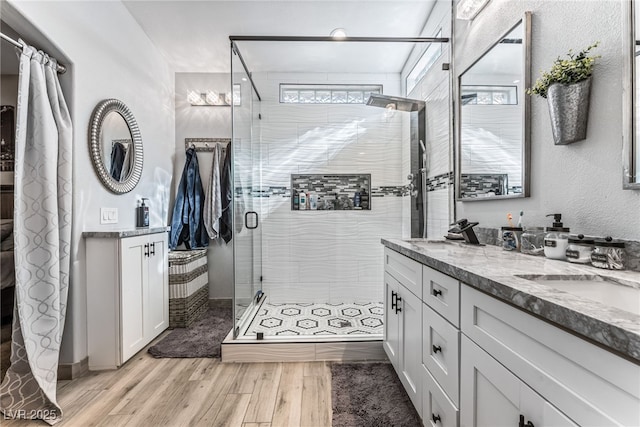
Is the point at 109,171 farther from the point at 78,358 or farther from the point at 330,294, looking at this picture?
the point at 330,294

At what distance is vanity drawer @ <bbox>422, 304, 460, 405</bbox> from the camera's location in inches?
41.0

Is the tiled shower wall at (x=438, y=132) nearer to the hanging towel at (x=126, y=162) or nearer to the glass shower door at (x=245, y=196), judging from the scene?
the glass shower door at (x=245, y=196)

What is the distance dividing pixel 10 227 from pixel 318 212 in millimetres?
2658

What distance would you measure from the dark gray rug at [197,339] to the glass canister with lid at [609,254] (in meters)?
2.28

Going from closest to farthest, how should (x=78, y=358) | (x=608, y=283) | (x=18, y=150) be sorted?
(x=608, y=283) < (x=18, y=150) < (x=78, y=358)

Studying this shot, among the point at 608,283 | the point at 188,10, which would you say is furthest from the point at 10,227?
the point at 608,283

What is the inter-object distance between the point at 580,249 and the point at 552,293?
1.89 feet

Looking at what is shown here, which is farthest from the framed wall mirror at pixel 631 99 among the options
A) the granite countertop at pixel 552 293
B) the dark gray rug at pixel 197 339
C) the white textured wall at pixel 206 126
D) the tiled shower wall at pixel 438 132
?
the white textured wall at pixel 206 126

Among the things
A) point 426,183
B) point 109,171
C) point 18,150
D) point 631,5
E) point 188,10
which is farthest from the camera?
point 426,183

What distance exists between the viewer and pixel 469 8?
6.08ft

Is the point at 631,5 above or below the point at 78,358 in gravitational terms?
above

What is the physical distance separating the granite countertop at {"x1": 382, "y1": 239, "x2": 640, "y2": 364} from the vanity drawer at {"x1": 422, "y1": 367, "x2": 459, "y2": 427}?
47cm

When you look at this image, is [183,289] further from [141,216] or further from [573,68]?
[573,68]

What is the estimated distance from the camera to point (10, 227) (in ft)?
8.06
